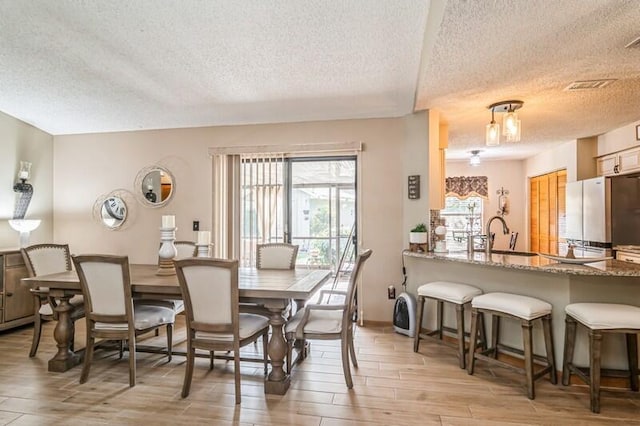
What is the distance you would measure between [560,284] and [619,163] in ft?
9.29

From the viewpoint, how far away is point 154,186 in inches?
194

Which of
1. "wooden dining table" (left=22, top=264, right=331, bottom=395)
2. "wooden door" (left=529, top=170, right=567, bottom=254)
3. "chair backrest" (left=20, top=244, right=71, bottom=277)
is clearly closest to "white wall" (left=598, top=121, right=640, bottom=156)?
"wooden door" (left=529, top=170, right=567, bottom=254)

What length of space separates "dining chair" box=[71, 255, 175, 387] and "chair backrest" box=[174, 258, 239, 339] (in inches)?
20.6

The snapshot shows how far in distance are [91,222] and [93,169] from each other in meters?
0.72

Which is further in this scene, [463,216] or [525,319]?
[463,216]

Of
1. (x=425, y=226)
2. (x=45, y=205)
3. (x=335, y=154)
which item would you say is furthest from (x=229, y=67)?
(x=45, y=205)

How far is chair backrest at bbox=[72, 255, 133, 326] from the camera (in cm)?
272

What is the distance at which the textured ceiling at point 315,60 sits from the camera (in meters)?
2.39

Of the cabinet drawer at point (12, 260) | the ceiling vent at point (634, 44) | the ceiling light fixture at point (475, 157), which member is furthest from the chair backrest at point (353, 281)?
the ceiling light fixture at point (475, 157)

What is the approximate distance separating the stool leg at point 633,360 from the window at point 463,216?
4812 mm

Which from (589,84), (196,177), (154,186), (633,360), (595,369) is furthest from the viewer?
(154,186)

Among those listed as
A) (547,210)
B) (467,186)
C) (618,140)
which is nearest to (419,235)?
(618,140)

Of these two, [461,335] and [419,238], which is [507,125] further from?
[461,335]

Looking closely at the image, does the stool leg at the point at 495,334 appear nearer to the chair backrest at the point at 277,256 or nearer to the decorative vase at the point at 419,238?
the decorative vase at the point at 419,238
